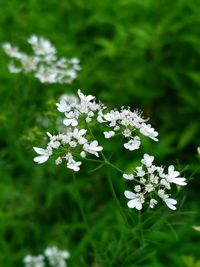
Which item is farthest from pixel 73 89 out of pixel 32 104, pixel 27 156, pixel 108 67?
pixel 32 104

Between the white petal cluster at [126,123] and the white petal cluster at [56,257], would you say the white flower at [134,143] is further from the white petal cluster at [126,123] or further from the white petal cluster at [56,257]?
the white petal cluster at [56,257]

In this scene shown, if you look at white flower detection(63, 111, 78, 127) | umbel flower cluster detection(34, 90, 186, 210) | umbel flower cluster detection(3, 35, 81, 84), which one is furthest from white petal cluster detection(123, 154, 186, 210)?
umbel flower cluster detection(3, 35, 81, 84)

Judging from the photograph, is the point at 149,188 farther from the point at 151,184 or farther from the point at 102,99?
the point at 102,99

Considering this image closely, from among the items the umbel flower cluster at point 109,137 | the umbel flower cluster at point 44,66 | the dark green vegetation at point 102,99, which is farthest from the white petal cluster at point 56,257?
the umbel flower cluster at point 109,137

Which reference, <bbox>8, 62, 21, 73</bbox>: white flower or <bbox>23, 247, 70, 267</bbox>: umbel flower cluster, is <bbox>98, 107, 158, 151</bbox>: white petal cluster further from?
<bbox>23, 247, 70, 267</bbox>: umbel flower cluster

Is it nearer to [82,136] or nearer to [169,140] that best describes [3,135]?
→ [169,140]

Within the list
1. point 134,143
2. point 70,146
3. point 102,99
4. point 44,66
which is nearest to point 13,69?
point 44,66

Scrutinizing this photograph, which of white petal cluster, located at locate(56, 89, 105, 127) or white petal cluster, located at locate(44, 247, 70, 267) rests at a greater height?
white petal cluster, located at locate(44, 247, 70, 267)

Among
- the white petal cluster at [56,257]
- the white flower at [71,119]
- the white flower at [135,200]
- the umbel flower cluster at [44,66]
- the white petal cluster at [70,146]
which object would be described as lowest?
the white flower at [135,200]
